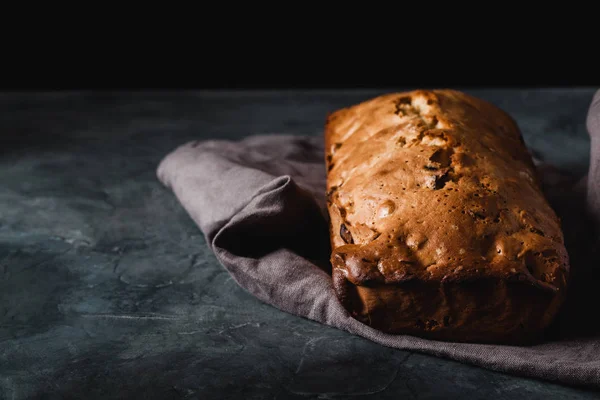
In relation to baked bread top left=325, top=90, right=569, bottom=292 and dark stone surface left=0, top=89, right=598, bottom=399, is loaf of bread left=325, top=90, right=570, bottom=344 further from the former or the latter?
dark stone surface left=0, top=89, right=598, bottom=399

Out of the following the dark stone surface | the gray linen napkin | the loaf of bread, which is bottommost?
the dark stone surface

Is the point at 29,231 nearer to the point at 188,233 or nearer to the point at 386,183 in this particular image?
the point at 188,233

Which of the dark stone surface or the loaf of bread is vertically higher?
the loaf of bread

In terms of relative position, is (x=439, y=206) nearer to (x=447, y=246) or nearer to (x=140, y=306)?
(x=447, y=246)

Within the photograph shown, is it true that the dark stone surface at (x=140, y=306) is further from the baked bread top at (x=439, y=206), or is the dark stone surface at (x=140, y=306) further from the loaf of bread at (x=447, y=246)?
the baked bread top at (x=439, y=206)

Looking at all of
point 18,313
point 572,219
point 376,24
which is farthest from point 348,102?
point 18,313

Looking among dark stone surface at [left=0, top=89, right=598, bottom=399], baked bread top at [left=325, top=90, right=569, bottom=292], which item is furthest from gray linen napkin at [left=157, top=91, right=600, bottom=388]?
baked bread top at [left=325, top=90, right=569, bottom=292]

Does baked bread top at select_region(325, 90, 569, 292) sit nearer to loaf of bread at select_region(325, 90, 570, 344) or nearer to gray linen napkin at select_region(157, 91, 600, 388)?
loaf of bread at select_region(325, 90, 570, 344)
